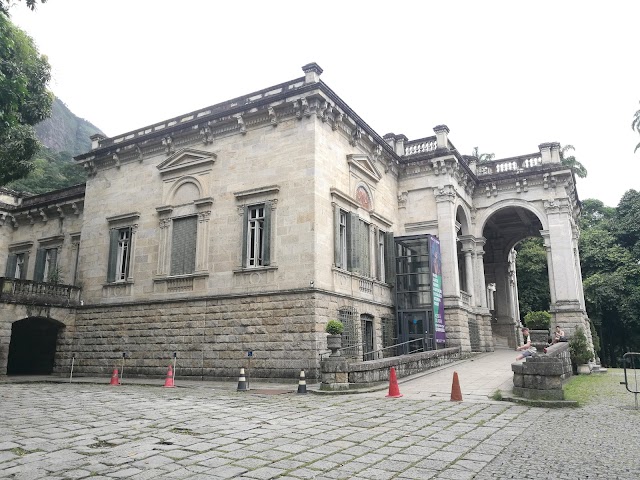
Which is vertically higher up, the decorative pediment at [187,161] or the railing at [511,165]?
the railing at [511,165]

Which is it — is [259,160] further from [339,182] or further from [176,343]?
[176,343]

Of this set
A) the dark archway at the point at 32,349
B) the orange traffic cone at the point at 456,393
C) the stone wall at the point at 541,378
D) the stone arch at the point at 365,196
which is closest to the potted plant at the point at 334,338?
the orange traffic cone at the point at 456,393

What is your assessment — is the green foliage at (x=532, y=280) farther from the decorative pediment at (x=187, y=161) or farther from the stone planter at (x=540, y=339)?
the decorative pediment at (x=187, y=161)

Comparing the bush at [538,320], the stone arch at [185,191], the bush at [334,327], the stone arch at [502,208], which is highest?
the stone arch at [502,208]

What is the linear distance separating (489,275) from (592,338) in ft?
27.0

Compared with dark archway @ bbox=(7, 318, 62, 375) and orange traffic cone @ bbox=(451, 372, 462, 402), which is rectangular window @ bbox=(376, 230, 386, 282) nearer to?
orange traffic cone @ bbox=(451, 372, 462, 402)

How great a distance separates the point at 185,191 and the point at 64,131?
81550 mm

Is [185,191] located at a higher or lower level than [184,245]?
higher

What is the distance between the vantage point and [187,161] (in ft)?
63.0

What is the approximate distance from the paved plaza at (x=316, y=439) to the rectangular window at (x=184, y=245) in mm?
8014

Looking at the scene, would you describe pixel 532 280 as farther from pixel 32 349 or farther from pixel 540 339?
pixel 32 349

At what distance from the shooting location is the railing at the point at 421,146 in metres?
23.5

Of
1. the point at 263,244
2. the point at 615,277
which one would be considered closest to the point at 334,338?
the point at 263,244

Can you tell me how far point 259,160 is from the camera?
57.7 feet
